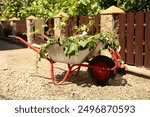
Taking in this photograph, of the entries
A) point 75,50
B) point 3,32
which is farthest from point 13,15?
point 75,50

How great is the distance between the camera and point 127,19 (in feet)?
23.0

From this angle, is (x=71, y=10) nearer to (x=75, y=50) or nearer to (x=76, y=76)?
(x=76, y=76)

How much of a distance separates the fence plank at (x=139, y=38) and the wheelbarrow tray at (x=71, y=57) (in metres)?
1.61

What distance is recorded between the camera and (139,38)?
663 centimetres

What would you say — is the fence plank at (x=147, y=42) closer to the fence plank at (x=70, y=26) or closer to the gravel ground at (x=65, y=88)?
the gravel ground at (x=65, y=88)

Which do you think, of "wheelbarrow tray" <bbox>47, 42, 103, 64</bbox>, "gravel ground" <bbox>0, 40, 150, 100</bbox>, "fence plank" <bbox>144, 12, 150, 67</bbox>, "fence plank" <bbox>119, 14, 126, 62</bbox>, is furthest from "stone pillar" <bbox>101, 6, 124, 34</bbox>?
"wheelbarrow tray" <bbox>47, 42, 103, 64</bbox>

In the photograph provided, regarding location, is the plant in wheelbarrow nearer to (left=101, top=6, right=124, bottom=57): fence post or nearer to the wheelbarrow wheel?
the wheelbarrow wheel

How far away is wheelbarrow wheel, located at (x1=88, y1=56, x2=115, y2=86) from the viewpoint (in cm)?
546

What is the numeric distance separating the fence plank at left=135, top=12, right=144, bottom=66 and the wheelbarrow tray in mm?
1615

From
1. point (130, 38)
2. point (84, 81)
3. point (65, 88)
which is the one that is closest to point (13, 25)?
point (130, 38)

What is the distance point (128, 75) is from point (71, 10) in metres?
4.35

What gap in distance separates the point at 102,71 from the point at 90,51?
1.80 ft

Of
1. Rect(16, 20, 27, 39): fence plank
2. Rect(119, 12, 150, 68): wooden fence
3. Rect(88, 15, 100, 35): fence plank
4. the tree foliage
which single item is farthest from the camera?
Rect(16, 20, 27, 39): fence plank

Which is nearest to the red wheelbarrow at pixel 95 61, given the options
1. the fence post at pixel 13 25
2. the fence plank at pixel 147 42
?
the fence plank at pixel 147 42
